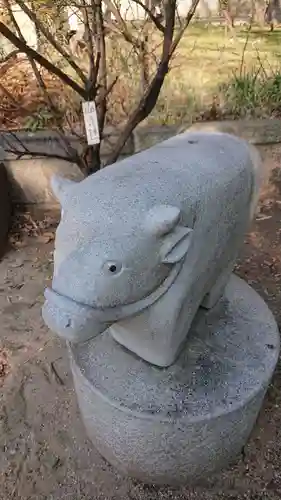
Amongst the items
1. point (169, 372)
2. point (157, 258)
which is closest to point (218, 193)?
point (157, 258)

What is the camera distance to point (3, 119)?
9.45 ft

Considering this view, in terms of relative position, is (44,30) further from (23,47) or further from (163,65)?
(163,65)

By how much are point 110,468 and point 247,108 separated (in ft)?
6.68

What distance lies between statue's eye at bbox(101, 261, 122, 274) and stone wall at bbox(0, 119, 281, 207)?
1.82 meters

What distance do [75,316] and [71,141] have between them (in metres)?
1.88

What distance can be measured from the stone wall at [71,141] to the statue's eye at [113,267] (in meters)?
1.82

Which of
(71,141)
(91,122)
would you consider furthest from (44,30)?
(71,141)

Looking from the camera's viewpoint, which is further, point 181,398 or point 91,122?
point 91,122

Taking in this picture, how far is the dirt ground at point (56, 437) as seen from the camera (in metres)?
1.44

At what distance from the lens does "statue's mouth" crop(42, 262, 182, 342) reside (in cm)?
92

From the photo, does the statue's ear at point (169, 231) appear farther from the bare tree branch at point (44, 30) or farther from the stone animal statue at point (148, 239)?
the bare tree branch at point (44, 30)

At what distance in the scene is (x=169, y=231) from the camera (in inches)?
37.6

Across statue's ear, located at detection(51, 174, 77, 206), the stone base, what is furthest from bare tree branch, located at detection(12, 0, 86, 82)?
the stone base

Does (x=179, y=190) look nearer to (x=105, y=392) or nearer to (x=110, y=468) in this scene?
(x=105, y=392)
